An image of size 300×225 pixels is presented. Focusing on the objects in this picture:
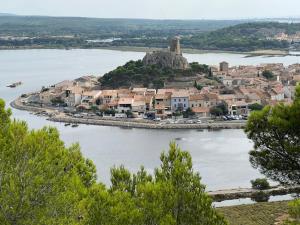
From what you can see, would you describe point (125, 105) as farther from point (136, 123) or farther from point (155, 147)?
point (155, 147)

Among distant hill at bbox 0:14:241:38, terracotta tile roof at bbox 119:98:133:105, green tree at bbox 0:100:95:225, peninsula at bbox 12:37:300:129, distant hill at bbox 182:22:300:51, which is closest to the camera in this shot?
green tree at bbox 0:100:95:225

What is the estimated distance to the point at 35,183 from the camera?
13.9 feet

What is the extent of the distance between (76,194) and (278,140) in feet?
8.34

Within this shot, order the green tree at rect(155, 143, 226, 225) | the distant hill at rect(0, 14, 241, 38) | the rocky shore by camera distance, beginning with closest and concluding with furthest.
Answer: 1. the green tree at rect(155, 143, 226, 225)
2. the rocky shore
3. the distant hill at rect(0, 14, 241, 38)

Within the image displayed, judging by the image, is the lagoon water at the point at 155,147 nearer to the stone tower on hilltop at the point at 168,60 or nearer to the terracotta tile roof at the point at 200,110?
the terracotta tile roof at the point at 200,110

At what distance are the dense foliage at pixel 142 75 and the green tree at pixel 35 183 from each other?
2381cm

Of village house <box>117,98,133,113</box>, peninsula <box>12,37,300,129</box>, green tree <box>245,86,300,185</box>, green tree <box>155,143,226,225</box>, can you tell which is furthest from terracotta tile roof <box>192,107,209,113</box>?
green tree <box>155,143,226,225</box>

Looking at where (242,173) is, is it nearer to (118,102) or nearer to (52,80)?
(118,102)

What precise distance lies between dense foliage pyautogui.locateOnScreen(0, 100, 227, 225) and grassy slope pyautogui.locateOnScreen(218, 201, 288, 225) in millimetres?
4832

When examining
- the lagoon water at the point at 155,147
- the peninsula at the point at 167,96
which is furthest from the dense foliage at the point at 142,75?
the lagoon water at the point at 155,147

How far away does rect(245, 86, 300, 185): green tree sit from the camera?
5742 millimetres

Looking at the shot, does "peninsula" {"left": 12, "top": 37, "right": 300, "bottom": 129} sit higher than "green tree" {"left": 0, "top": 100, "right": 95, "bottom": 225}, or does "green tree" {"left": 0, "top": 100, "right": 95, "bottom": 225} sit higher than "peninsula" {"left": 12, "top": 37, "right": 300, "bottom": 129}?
"green tree" {"left": 0, "top": 100, "right": 95, "bottom": 225}

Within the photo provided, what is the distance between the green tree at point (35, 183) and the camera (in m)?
4.16

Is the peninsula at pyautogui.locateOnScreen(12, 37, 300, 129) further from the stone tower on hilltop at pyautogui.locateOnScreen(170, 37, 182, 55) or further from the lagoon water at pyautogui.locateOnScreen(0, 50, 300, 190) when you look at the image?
the lagoon water at pyautogui.locateOnScreen(0, 50, 300, 190)
